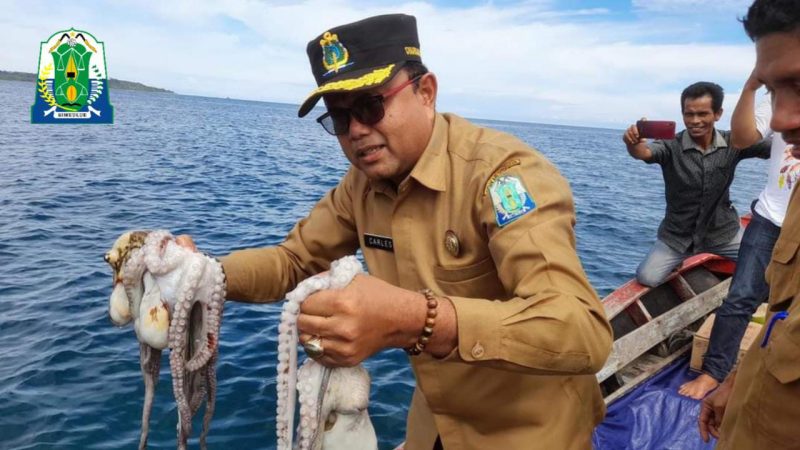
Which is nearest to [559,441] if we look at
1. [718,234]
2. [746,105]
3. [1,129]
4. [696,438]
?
[696,438]

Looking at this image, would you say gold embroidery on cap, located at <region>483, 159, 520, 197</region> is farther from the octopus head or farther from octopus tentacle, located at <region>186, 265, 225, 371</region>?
the octopus head

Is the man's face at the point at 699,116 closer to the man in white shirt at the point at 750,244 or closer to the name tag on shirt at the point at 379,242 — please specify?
the man in white shirt at the point at 750,244

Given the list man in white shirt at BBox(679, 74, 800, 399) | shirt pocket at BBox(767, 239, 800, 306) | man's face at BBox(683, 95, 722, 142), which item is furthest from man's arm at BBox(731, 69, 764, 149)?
shirt pocket at BBox(767, 239, 800, 306)

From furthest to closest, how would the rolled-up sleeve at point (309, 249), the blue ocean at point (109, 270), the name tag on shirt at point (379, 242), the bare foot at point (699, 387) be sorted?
1. the blue ocean at point (109, 270)
2. the bare foot at point (699, 387)
3. the rolled-up sleeve at point (309, 249)
4. the name tag on shirt at point (379, 242)

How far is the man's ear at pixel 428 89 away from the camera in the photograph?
2.65 m

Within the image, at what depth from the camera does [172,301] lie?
8.16 ft

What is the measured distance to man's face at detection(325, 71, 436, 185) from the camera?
2.49 m

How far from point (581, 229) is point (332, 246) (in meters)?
19.5

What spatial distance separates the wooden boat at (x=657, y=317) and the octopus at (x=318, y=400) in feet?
13.6

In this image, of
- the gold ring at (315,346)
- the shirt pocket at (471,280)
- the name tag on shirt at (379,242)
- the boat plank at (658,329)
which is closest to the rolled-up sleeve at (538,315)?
the shirt pocket at (471,280)

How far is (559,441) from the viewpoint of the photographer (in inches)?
96.7

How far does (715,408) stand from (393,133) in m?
2.56

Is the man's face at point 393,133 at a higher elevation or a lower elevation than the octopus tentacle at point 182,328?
higher

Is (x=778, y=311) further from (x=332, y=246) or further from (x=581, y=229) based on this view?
(x=581, y=229)
